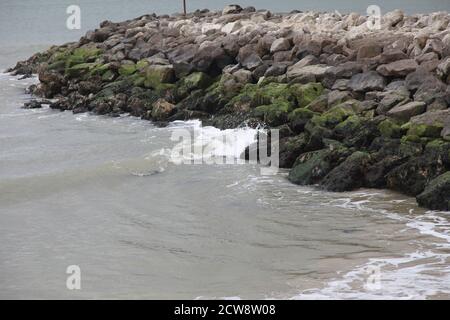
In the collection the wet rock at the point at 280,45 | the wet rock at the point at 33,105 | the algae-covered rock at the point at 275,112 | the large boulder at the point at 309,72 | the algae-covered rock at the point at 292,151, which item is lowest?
the algae-covered rock at the point at 292,151

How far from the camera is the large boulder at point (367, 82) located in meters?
15.8

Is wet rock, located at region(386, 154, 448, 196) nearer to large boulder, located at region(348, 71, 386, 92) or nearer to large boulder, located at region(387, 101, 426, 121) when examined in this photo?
large boulder, located at region(387, 101, 426, 121)

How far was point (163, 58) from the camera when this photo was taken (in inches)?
891

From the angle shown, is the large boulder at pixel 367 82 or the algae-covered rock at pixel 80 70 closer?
the large boulder at pixel 367 82

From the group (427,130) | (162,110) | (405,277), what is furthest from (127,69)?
(405,277)

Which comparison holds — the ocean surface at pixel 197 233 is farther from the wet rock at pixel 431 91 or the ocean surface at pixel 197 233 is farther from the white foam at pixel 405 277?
the wet rock at pixel 431 91

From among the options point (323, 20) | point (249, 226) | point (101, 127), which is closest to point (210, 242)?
point (249, 226)

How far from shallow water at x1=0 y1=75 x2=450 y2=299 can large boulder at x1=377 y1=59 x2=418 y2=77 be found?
3.84 m

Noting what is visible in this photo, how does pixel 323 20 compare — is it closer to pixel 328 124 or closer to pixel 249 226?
pixel 328 124

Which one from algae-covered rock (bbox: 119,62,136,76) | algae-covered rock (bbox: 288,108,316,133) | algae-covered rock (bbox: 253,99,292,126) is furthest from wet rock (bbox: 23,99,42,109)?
algae-covered rock (bbox: 288,108,316,133)

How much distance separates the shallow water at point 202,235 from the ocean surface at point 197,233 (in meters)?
0.02

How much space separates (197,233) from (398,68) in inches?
277

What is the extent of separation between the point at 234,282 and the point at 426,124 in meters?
5.88

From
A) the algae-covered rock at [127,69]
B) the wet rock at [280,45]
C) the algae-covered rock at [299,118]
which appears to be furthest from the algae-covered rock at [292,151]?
the algae-covered rock at [127,69]
